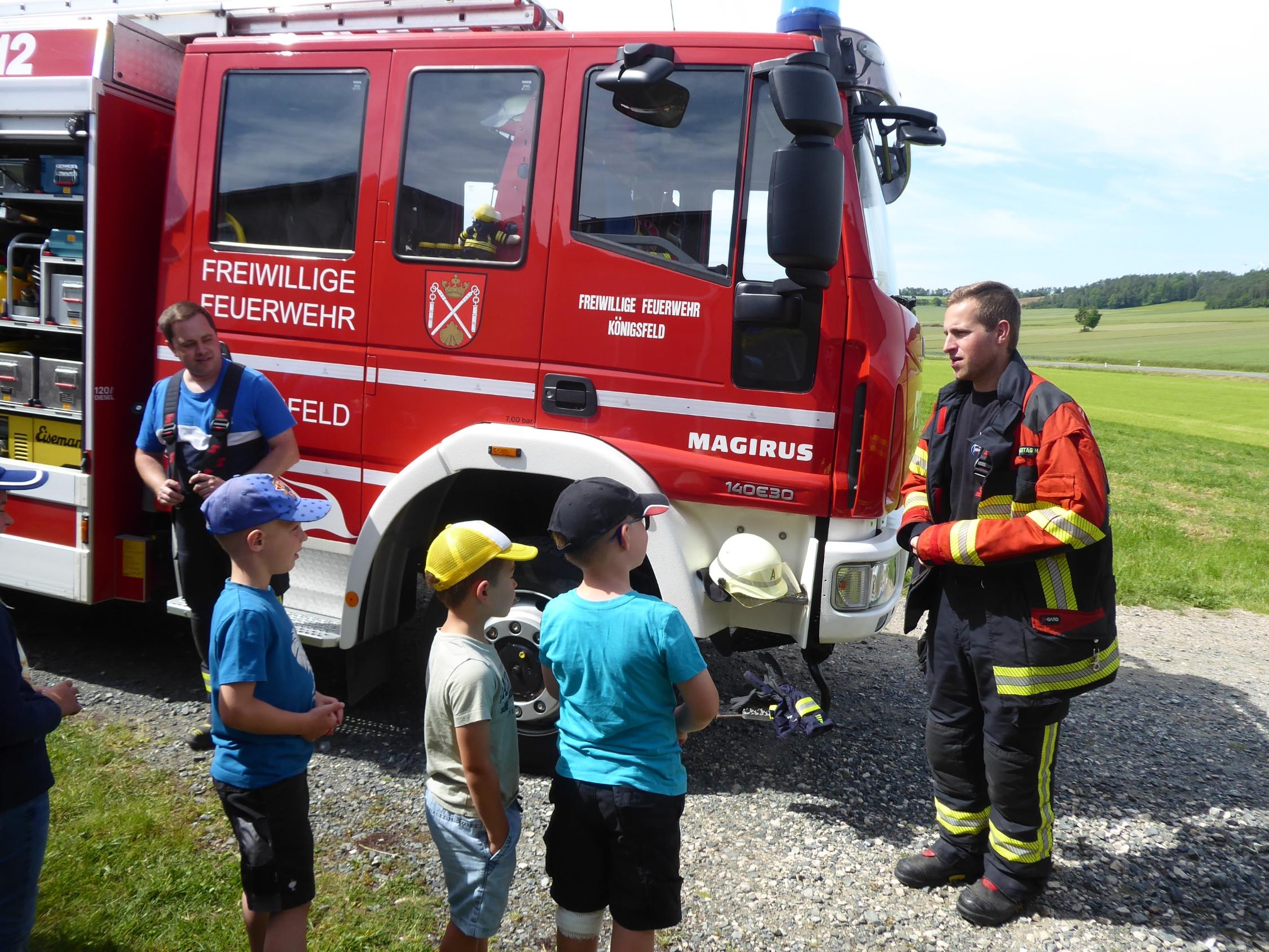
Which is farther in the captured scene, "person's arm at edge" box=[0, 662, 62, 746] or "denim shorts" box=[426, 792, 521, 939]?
"denim shorts" box=[426, 792, 521, 939]

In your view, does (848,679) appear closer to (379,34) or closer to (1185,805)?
(1185,805)

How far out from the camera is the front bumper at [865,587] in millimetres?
3484

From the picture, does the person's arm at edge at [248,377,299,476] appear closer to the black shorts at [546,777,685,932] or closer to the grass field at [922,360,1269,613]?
the black shorts at [546,777,685,932]

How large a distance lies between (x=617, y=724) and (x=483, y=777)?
13.4 inches

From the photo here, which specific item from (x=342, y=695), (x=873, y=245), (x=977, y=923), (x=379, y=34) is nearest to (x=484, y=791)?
(x=977, y=923)

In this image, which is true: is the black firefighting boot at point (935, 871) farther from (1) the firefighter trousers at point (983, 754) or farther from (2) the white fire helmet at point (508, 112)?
(2) the white fire helmet at point (508, 112)

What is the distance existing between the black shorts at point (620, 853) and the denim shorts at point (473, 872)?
137mm

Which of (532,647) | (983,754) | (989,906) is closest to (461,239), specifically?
(532,647)

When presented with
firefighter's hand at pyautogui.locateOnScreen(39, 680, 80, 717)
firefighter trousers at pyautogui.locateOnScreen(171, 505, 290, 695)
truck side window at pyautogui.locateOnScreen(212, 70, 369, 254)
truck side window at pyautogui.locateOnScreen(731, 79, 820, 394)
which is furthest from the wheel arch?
firefighter's hand at pyautogui.locateOnScreen(39, 680, 80, 717)

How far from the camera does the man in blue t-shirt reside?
368 cm

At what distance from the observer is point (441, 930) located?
292cm

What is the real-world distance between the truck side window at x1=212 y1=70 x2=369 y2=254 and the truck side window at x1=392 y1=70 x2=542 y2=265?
27 cm

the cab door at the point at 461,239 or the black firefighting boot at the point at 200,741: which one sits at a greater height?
the cab door at the point at 461,239

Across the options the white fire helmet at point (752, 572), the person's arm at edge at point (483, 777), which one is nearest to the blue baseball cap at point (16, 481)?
the person's arm at edge at point (483, 777)
